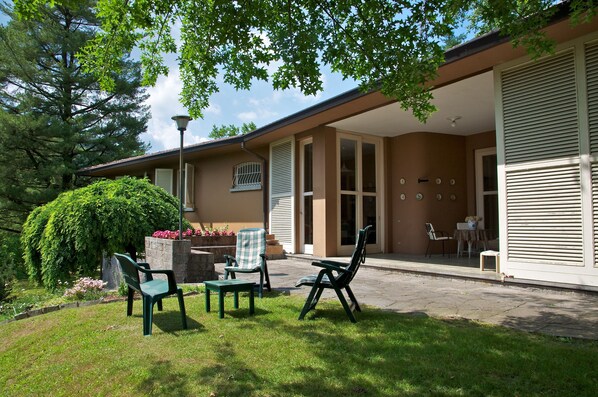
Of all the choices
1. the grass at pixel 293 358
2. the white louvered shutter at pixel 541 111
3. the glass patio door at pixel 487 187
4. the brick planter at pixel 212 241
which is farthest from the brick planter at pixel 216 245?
the white louvered shutter at pixel 541 111

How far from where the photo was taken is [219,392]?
2.68 m

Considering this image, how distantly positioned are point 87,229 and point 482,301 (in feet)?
25.1

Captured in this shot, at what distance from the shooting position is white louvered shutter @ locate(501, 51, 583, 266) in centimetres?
562

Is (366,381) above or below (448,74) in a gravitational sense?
below

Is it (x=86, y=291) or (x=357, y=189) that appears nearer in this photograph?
(x=86, y=291)

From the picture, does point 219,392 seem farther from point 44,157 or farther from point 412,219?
point 44,157

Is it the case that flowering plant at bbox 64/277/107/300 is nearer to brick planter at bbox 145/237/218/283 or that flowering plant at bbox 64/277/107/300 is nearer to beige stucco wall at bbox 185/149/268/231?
brick planter at bbox 145/237/218/283

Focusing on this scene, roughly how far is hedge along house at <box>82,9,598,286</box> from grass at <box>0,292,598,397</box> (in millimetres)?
2729

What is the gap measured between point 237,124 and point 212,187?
35.1 metres

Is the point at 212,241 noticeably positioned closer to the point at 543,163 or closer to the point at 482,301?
the point at 482,301

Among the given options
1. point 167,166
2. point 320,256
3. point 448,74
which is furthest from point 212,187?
point 448,74

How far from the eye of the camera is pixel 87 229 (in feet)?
29.1

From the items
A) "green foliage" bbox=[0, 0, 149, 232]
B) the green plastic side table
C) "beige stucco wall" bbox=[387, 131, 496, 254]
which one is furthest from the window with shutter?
"green foliage" bbox=[0, 0, 149, 232]

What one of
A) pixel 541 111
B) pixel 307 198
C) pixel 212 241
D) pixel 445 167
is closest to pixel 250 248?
pixel 541 111
